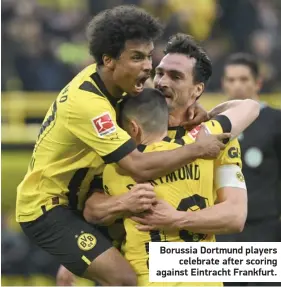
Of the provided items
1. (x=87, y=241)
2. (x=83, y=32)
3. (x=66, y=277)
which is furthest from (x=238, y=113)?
(x=83, y=32)

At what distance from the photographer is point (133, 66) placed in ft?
16.0

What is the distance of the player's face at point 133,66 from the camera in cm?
488

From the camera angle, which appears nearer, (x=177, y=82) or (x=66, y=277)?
(x=177, y=82)

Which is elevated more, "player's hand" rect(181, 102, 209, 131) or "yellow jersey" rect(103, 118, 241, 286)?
"player's hand" rect(181, 102, 209, 131)

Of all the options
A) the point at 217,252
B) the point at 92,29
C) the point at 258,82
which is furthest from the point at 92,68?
the point at 258,82

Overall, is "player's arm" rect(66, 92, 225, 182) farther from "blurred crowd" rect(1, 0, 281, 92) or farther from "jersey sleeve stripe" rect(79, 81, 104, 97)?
"blurred crowd" rect(1, 0, 281, 92)

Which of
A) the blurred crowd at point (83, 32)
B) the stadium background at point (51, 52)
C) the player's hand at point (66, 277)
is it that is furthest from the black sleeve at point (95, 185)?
the blurred crowd at point (83, 32)

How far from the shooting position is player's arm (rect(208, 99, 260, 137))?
16.4 feet

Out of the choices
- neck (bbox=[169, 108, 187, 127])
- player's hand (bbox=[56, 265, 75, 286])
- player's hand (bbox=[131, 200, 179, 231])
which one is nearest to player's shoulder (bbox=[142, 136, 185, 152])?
neck (bbox=[169, 108, 187, 127])

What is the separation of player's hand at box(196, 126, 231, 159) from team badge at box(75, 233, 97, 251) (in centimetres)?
76

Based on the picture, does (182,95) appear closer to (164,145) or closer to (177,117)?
(177,117)

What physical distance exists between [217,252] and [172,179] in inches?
22.9

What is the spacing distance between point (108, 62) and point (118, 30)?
0.17m

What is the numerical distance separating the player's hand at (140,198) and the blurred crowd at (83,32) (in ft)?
27.2
